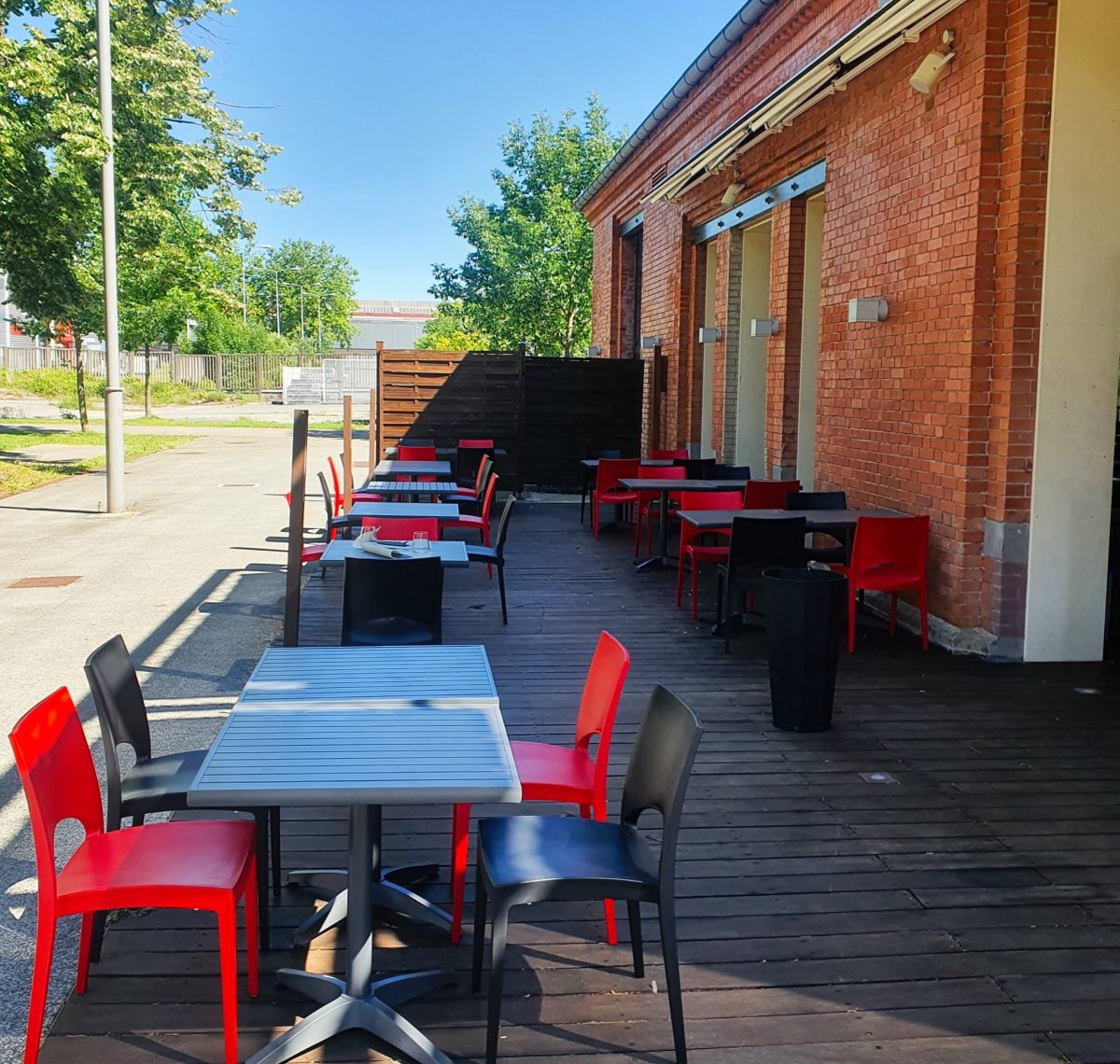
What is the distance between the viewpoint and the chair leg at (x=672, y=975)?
2.71 meters

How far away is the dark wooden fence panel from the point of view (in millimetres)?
17062

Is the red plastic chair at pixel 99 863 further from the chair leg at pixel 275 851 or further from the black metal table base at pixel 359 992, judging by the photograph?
the chair leg at pixel 275 851

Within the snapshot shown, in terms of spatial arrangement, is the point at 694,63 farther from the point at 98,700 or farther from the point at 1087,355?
the point at 98,700

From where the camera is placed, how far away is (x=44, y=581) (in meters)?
9.60

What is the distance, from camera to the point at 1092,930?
3.47m

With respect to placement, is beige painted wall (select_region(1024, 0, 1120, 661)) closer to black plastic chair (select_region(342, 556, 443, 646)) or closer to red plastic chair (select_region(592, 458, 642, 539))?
black plastic chair (select_region(342, 556, 443, 646))

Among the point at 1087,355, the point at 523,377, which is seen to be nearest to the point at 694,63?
the point at 523,377

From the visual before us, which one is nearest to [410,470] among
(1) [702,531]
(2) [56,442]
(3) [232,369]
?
(1) [702,531]

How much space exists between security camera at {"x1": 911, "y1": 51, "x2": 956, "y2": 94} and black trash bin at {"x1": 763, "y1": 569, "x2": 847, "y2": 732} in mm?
3494

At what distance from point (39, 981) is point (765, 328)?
9.46 meters

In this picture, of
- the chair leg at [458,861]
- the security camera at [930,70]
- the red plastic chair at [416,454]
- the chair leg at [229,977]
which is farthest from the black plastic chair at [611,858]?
the red plastic chair at [416,454]

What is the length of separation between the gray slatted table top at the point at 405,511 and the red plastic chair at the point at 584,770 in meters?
4.25

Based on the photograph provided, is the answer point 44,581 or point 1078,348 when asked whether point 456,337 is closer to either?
point 44,581

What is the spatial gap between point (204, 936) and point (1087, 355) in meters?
5.68
